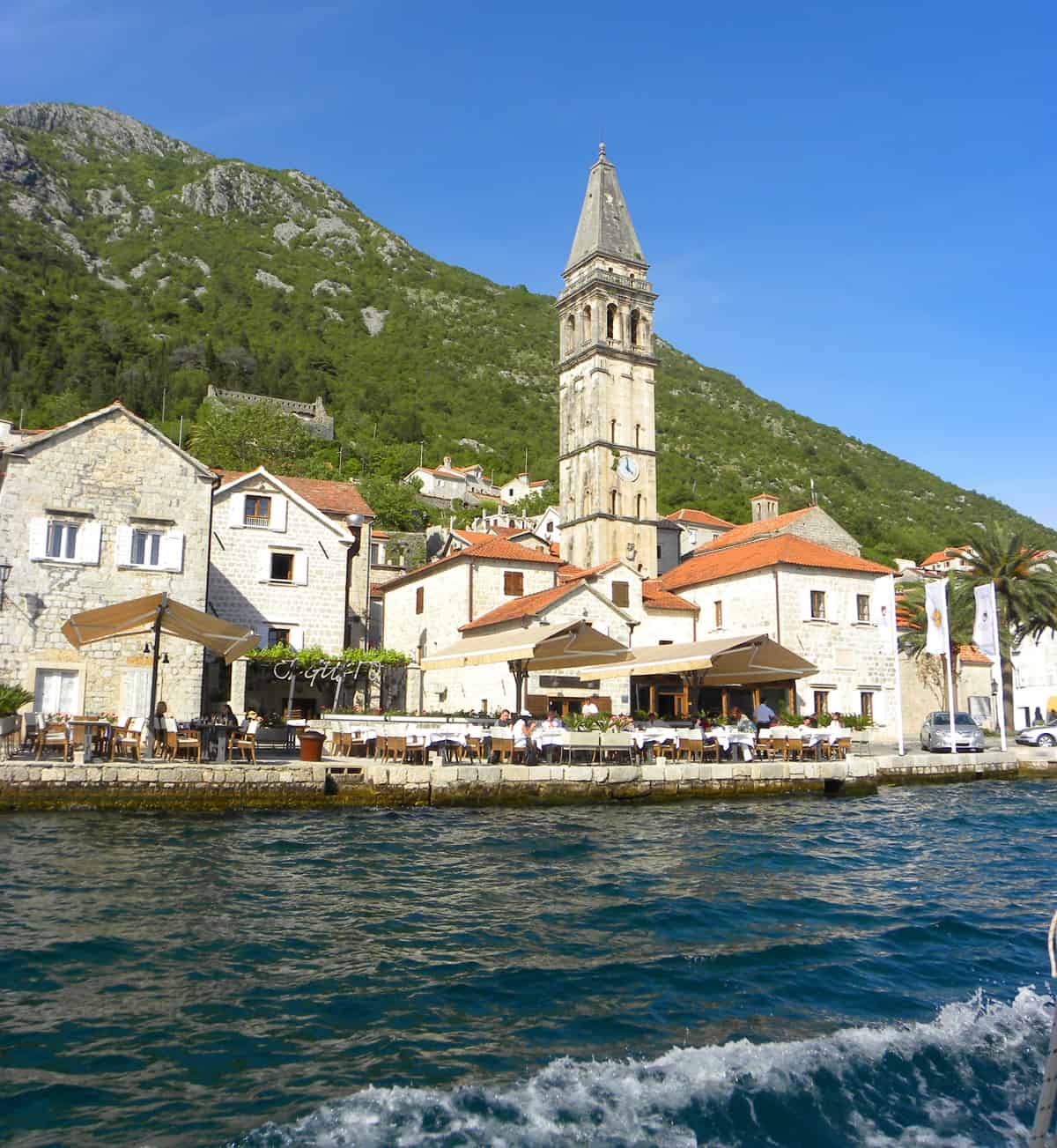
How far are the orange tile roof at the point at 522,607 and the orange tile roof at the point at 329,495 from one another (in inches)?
235

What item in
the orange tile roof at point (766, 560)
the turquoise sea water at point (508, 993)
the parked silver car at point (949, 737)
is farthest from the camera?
the orange tile roof at point (766, 560)

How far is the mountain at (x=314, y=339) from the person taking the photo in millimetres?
100500

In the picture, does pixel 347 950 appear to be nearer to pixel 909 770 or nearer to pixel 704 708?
pixel 909 770

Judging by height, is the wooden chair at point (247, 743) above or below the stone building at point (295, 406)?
below

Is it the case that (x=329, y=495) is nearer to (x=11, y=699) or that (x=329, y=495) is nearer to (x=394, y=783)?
(x=11, y=699)

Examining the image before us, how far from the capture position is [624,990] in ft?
26.3

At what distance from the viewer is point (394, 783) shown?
63.8 feet

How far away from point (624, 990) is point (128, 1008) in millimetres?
4157

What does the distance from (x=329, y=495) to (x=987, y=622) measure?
80.6ft

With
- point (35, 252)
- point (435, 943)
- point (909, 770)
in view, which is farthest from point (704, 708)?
point (35, 252)

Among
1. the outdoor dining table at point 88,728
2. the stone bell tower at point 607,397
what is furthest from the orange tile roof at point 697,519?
the outdoor dining table at point 88,728

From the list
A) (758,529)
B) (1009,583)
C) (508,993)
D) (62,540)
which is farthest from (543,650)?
(1009,583)

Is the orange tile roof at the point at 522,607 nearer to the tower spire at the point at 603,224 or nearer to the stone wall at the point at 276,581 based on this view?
the stone wall at the point at 276,581

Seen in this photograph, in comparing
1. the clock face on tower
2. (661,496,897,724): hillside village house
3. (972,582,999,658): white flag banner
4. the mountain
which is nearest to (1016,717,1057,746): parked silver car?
(661,496,897,724): hillside village house
